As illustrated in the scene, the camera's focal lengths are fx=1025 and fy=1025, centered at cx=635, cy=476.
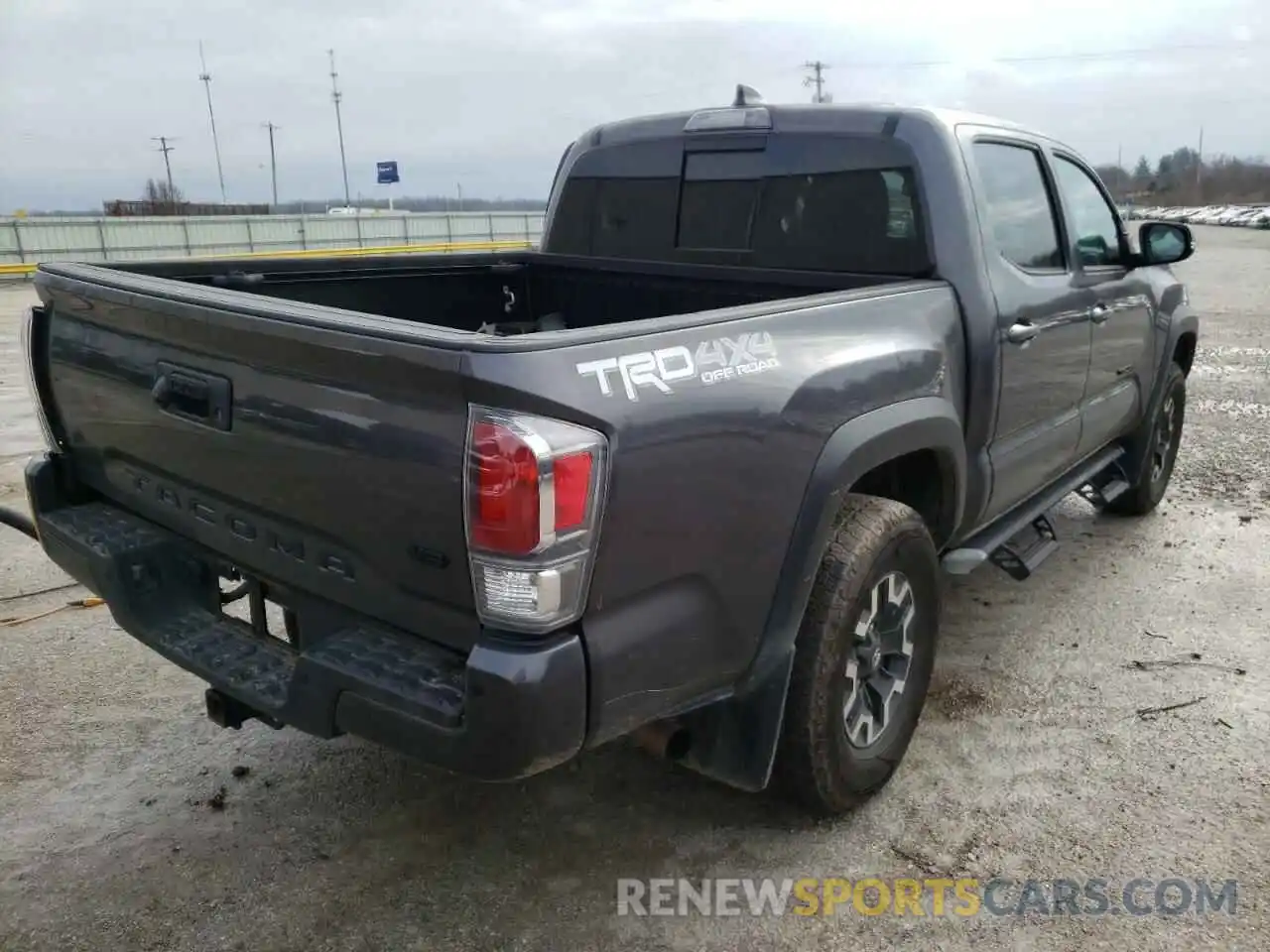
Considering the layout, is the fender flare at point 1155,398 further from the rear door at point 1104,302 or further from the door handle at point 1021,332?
the door handle at point 1021,332

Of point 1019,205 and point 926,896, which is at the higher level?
point 1019,205

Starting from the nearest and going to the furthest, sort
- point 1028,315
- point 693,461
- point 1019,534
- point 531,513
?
point 531,513, point 693,461, point 1028,315, point 1019,534

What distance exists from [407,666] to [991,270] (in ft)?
7.83

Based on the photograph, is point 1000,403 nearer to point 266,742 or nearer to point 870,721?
point 870,721

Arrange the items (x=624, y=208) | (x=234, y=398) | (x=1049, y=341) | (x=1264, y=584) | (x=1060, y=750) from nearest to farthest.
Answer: (x=234, y=398)
(x=1060, y=750)
(x=1049, y=341)
(x=624, y=208)
(x=1264, y=584)

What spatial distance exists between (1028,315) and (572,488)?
231 cm

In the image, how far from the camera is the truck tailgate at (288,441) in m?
2.07

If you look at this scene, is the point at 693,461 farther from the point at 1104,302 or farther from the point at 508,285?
the point at 1104,302

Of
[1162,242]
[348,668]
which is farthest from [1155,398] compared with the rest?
[348,668]

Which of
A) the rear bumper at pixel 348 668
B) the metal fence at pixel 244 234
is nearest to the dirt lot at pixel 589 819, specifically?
the rear bumper at pixel 348 668

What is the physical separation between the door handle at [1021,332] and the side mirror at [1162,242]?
1391mm

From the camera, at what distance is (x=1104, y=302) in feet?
14.3

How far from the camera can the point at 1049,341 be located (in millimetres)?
3828

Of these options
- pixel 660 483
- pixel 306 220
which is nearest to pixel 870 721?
pixel 660 483
